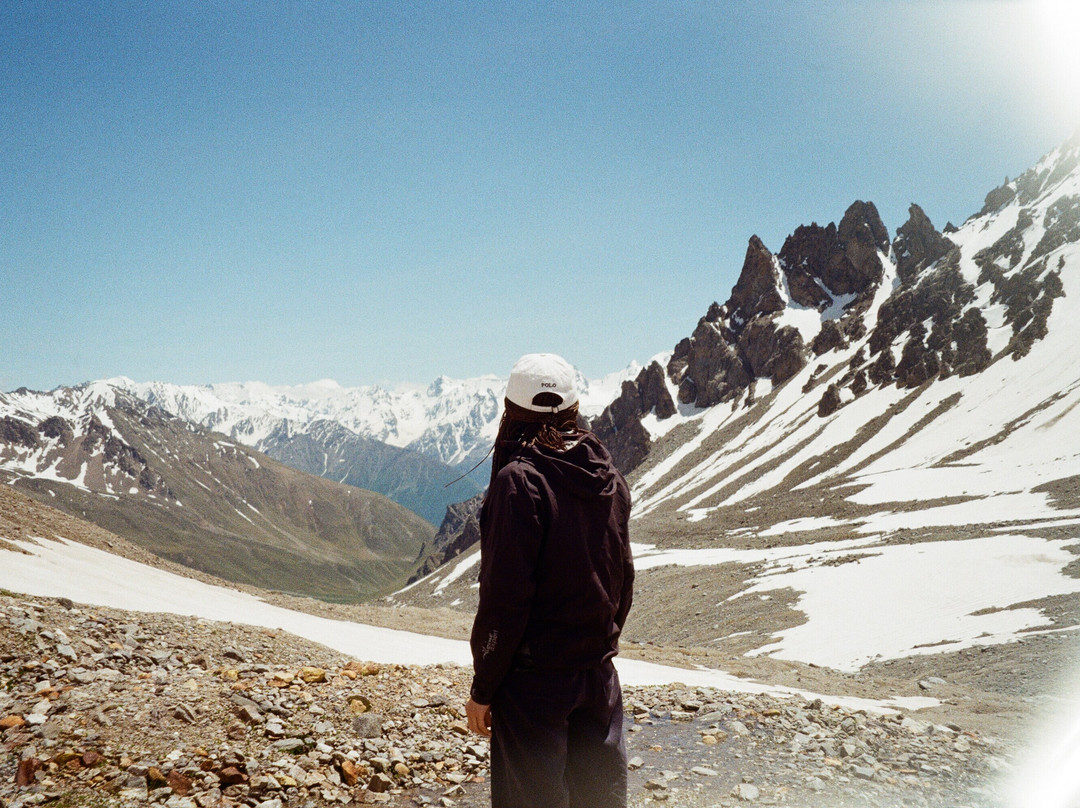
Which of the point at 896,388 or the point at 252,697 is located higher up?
the point at 896,388

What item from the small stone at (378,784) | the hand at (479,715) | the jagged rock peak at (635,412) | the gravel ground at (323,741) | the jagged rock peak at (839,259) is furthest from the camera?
the jagged rock peak at (839,259)

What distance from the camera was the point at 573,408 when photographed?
16.9ft

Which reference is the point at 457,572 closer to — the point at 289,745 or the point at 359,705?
the point at 359,705

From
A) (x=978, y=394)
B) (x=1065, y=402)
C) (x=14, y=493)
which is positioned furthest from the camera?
(x=978, y=394)

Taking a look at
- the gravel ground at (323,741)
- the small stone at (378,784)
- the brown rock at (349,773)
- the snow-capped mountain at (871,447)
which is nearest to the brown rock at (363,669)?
the gravel ground at (323,741)

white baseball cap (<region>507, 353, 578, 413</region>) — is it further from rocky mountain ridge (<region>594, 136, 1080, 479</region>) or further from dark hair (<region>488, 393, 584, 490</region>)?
rocky mountain ridge (<region>594, 136, 1080, 479</region>)

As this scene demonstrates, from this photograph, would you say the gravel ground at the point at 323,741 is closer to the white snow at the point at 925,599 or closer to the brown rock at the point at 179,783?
the brown rock at the point at 179,783

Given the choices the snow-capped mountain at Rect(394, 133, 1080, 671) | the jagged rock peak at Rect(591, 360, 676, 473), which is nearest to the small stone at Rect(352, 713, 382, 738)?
the snow-capped mountain at Rect(394, 133, 1080, 671)

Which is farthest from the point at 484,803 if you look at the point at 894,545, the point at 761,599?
the point at 894,545

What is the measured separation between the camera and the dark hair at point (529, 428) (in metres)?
4.92

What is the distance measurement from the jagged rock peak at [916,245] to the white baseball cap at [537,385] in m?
169

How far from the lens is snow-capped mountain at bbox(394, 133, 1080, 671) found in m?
29.9

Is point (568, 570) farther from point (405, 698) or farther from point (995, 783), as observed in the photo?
point (995, 783)

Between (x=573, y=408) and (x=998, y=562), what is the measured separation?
3500cm
